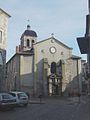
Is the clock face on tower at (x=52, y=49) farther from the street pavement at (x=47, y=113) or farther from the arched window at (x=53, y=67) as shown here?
the street pavement at (x=47, y=113)

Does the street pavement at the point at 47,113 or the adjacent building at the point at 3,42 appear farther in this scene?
the adjacent building at the point at 3,42

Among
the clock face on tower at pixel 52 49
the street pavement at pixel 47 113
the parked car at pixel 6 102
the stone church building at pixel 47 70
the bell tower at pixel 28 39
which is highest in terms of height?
the bell tower at pixel 28 39

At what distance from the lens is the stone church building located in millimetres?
63188

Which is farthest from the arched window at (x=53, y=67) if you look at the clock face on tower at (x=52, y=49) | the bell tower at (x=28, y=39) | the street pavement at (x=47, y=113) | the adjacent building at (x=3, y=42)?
the street pavement at (x=47, y=113)

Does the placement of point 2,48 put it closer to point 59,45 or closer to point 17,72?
point 17,72

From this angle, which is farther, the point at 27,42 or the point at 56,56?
the point at 27,42

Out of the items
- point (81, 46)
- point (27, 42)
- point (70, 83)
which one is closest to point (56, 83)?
point (70, 83)

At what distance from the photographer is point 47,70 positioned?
210ft

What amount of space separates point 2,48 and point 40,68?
21001mm

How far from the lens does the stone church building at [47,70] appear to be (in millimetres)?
63188

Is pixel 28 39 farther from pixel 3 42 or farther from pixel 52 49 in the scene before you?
pixel 3 42

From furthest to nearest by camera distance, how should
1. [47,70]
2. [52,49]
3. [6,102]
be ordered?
[52,49]
[47,70]
[6,102]

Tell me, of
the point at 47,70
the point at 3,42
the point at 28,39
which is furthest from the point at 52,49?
the point at 3,42

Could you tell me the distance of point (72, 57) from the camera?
220 feet
